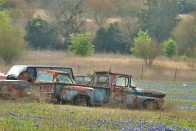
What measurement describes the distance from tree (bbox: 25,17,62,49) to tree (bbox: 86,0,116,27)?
35250 mm

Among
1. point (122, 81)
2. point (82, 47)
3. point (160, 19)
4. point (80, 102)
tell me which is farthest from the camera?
point (160, 19)

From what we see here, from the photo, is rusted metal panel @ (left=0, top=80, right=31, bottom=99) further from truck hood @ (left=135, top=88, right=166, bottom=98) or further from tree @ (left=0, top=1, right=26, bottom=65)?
tree @ (left=0, top=1, right=26, bottom=65)

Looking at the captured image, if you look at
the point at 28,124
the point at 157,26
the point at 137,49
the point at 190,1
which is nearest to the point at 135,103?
the point at 28,124

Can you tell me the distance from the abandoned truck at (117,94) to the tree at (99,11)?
9950 centimetres

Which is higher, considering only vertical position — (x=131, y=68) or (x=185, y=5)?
(x=185, y=5)

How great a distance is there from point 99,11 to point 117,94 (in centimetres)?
10563

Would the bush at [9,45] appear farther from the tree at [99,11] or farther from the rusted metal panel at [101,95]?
the tree at [99,11]

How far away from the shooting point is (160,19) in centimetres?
10625

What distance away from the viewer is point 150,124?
13.8 metres

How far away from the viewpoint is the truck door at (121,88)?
22931mm

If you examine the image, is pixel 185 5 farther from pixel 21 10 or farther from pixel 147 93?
pixel 147 93

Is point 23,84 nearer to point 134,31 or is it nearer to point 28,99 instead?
point 28,99

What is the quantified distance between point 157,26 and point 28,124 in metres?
93.4

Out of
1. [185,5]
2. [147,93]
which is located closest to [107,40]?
[185,5]
